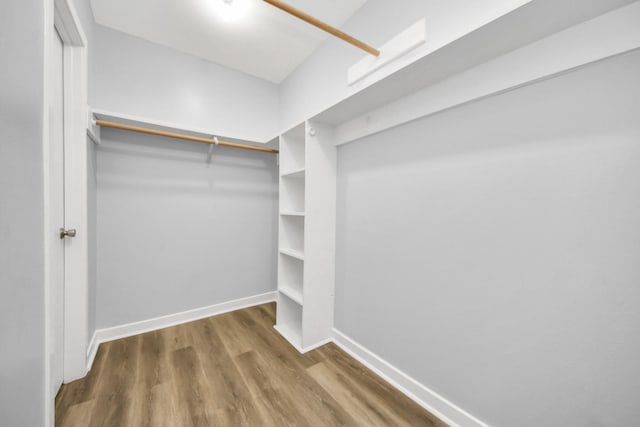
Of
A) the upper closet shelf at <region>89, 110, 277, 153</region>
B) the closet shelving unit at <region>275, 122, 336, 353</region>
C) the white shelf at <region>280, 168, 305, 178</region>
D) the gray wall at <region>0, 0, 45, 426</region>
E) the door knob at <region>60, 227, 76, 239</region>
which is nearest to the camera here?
the gray wall at <region>0, 0, 45, 426</region>

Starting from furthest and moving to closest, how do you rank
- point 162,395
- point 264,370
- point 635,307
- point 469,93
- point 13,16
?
1. point 264,370
2. point 162,395
3. point 469,93
4. point 635,307
5. point 13,16

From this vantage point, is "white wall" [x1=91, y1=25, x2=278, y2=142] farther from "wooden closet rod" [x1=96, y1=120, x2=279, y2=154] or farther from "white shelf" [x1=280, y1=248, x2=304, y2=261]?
"white shelf" [x1=280, y1=248, x2=304, y2=261]

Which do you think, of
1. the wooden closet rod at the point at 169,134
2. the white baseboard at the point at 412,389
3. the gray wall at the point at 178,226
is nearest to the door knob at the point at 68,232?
the gray wall at the point at 178,226

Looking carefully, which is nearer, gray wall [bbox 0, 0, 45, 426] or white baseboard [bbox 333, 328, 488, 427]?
gray wall [bbox 0, 0, 45, 426]

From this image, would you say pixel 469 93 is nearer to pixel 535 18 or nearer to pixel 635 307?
pixel 535 18

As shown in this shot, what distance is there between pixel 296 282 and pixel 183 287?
1091mm

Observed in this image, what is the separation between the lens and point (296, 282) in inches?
88.7

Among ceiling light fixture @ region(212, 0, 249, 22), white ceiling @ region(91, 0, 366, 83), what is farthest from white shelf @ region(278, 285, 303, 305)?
ceiling light fixture @ region(212, 0, 249, 22)

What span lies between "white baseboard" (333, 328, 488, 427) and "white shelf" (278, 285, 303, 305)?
47cm

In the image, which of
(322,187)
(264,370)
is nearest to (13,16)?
(322,187)

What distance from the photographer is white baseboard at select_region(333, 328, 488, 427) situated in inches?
46.8

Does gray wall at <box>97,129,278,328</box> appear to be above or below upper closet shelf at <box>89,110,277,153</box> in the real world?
below

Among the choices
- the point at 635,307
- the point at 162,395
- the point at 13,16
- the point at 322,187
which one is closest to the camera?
the point at 13,16

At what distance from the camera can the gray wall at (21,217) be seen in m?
0.53
